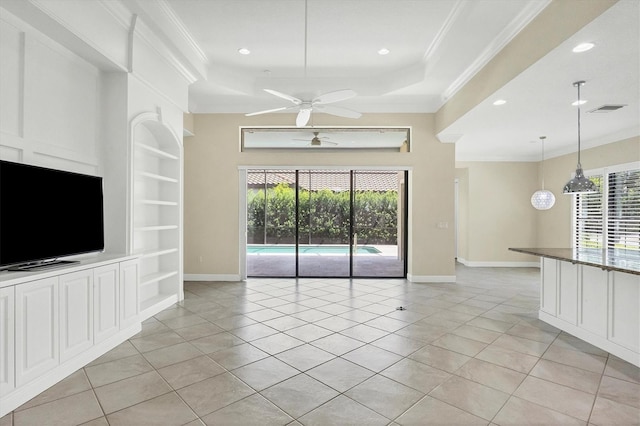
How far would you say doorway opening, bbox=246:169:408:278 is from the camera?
6.96 metres

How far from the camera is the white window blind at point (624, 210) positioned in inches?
244

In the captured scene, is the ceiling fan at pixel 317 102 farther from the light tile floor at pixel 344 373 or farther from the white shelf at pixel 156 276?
the light tile floor at pixel 344 373

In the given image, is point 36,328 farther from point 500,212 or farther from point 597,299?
point 500,212

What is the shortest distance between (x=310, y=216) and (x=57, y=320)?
484 centimetres

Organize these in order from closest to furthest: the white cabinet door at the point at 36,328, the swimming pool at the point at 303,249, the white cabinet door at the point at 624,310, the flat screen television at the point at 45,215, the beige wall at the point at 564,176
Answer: the white cabinet door at the point at 36,328
the flat screen television at the point at 45,215
the white cabinet door at the point at 624,310
the beige wall at the point at 564,176
the swimming pool at the point at 303,249

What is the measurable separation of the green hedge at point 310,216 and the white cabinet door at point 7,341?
4795 mm

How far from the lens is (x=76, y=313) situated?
9.50 feet

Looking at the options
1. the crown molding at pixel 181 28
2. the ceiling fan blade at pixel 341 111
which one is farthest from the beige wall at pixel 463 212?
the crown molding at pixel 181 28

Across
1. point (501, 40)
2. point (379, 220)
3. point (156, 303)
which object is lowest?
point (156, 303)

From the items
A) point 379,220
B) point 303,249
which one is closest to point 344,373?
point 303,249

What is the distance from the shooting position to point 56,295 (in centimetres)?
267

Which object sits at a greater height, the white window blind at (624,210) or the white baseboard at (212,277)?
the white window blind at (624,210)

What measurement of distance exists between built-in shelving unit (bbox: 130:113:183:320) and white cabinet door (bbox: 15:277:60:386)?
6.08 ft

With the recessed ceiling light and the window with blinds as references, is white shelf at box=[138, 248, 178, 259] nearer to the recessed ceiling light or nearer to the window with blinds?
the recessed ceiling light
